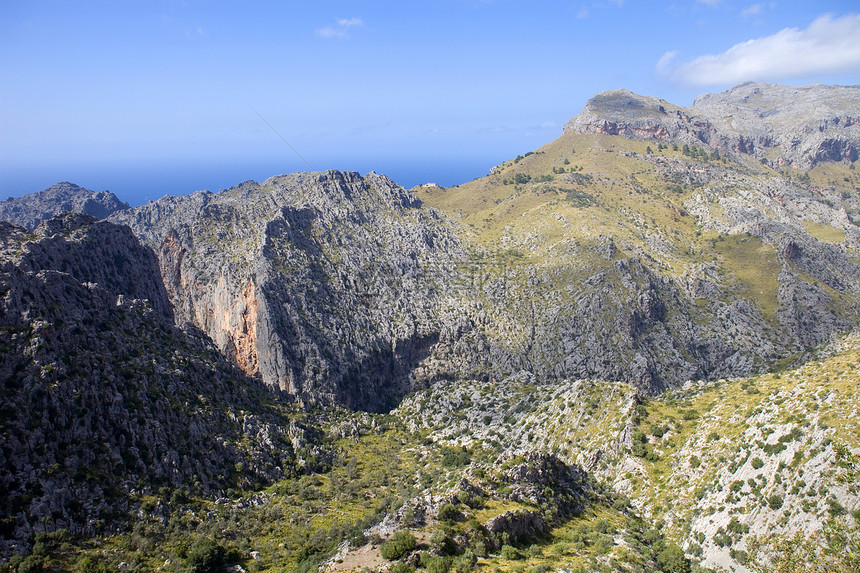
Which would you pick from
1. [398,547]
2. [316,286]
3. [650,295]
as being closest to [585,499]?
[398,547]

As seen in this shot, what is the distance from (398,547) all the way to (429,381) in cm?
8686

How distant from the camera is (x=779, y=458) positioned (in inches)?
2372

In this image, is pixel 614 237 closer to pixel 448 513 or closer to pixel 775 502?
pixel 775 502

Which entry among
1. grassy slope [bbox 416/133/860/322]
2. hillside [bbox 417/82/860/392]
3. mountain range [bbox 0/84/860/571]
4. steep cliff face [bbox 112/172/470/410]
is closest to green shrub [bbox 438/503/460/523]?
mountain range [bbox 0/84/860/571]

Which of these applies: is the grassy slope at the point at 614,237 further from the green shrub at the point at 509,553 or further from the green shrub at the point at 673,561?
the green shrub at the point at 509,553

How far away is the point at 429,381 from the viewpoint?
454 feet

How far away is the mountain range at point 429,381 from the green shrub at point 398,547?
5.31 ft

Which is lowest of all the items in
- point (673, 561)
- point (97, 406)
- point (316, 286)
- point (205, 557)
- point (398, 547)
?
point (673, 561)

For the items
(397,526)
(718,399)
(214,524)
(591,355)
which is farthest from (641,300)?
(214,524)

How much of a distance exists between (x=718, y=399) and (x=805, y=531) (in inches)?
1451

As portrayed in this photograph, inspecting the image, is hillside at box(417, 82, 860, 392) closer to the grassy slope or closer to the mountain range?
the grassy slope

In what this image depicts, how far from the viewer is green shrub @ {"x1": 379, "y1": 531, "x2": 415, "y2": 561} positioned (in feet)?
168

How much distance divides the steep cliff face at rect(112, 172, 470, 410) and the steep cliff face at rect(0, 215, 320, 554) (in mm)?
21795

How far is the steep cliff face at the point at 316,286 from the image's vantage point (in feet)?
415
